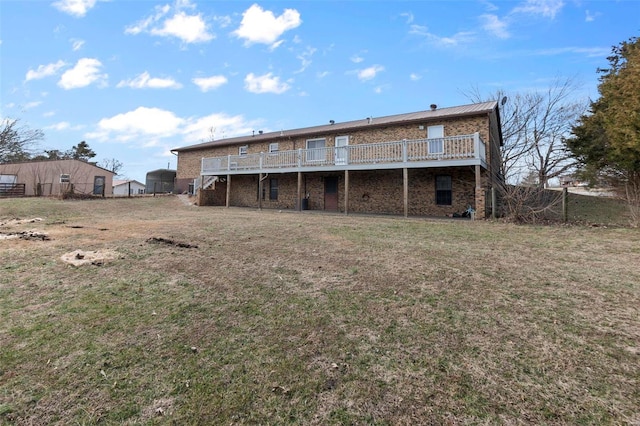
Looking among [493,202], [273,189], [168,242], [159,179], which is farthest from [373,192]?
[159,179]

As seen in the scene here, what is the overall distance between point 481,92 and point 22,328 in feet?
103

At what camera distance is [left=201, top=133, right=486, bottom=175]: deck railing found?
1261 centimetres

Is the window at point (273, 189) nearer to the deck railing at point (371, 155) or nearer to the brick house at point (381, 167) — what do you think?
the brick house at point (381, 167)

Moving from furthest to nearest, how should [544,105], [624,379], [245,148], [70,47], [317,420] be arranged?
[544,105] → [245,148] → [70,47] → [624,379] → [317,420]

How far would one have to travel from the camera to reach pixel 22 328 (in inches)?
131

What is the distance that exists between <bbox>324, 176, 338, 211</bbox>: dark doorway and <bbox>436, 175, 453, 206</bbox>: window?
Result: 566 cm

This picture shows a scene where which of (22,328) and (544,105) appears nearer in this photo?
(22,328)

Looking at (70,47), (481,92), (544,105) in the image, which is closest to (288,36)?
(70,47)

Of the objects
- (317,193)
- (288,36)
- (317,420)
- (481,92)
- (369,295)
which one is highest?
(481,92)

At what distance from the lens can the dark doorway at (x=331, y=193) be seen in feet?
59.8

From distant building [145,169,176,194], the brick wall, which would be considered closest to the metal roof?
the brick wall

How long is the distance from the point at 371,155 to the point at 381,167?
0.85 metres

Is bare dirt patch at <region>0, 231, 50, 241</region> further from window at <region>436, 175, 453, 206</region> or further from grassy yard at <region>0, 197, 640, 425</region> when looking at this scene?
window at <region>436, 175, 453, 206</region>

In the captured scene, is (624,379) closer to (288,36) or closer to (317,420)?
(317,420)
